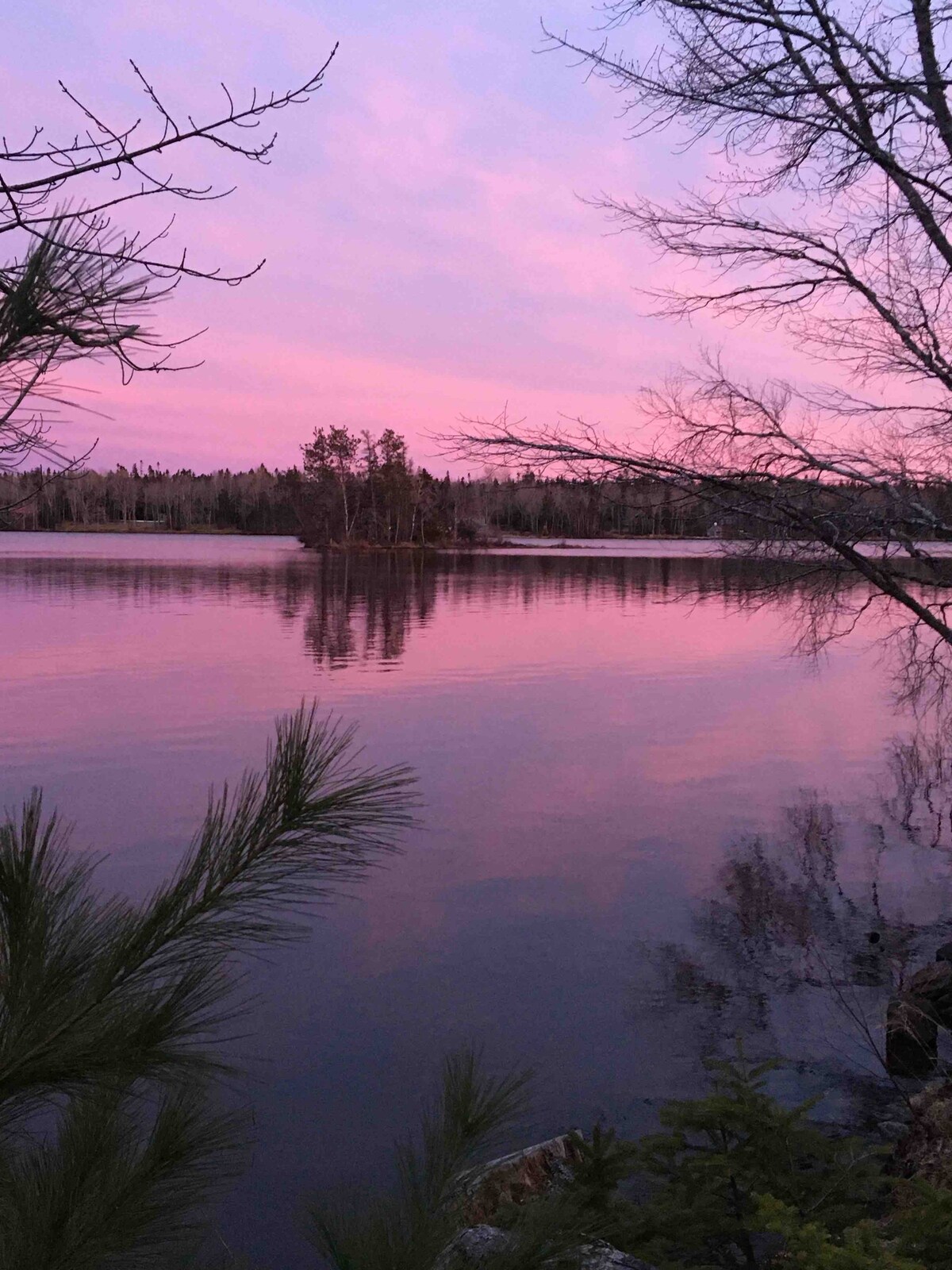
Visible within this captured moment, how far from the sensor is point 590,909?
884 centimetres

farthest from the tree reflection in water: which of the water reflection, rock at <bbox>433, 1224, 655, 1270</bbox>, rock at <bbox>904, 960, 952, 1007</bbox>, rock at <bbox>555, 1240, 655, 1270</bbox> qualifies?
the water reflection

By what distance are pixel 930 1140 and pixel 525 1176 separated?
6.92 ft

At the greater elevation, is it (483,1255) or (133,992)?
(133,992)

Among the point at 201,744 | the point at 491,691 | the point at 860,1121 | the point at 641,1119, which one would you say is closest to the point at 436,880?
the point at 641,1119

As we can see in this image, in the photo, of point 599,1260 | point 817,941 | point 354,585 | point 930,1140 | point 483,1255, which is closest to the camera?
point 483,1255

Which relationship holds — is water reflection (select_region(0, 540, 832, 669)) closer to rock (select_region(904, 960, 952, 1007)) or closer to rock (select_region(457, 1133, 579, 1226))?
rock (select_region(904, 960, 952, 1007))

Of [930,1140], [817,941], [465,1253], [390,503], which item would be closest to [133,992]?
[465,1253]

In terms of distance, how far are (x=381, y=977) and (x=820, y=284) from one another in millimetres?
6576

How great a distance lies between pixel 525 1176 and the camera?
15.2ft

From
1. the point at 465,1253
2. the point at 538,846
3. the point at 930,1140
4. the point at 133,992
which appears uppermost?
the point at 133,992

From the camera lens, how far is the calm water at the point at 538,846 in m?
6.40

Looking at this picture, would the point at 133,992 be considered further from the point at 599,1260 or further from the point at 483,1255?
the point at 599,1260

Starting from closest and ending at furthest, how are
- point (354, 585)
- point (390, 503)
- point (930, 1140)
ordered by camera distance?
point (930, 1140)
point (354, 585)
point (390, 503)

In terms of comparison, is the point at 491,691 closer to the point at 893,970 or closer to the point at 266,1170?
the point at 893,970
